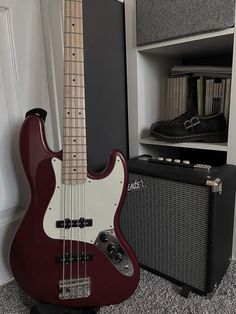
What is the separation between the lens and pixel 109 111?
938 mm

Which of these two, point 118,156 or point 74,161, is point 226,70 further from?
point 74,161

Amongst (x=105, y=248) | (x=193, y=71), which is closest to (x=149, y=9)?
(x=193, y=71)

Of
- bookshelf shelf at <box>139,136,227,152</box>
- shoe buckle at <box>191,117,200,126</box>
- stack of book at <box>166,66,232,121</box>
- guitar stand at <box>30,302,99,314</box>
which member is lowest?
guitar stand at <box>30,302,99,314</box>

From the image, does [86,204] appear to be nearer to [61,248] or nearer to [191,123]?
[61,248]

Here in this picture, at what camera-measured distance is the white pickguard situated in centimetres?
65

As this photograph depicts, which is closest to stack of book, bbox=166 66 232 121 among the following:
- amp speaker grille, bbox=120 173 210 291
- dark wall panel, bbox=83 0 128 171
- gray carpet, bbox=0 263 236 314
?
dark wall panel, bbox=83 0 128 171

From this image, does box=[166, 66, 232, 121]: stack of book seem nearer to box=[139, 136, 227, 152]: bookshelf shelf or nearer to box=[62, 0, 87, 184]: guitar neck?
box=[139, 136, 227, 152]: bookshelf shelf

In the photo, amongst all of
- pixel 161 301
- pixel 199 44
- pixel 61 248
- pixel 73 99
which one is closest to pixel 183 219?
pixel 161 301

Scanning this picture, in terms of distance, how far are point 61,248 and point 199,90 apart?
0.76 m

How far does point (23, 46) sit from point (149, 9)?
0.45m

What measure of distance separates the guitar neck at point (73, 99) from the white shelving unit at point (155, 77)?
0.35m

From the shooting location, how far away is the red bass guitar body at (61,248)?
2.12 ft

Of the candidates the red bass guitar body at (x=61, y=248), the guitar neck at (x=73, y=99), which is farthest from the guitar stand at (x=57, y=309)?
the guitar neck at (x=73, y=99)

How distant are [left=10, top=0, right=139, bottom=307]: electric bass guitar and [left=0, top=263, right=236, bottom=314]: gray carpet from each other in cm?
8
